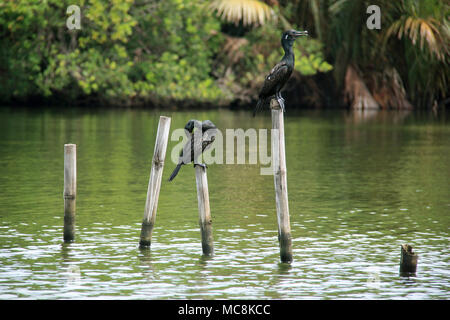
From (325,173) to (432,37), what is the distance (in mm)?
20810

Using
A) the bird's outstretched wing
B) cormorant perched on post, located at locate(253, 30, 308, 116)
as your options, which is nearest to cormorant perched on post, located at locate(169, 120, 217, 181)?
cormorant perched on post, located at locate(253, 30, 308, 116)

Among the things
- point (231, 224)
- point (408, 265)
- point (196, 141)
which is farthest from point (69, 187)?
point (408, 265)

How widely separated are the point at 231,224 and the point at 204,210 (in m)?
3.18

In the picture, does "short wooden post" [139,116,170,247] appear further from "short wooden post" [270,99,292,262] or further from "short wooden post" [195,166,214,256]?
"short wooden post" [270,99,292,262]

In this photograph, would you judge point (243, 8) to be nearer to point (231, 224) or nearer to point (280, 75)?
point (231, 224)

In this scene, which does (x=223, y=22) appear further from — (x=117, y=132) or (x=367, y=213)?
(x=367, y=213)

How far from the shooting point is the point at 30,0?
130 ft

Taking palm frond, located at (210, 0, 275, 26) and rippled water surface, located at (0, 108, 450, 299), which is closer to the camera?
rippled water surface, located at (0, 108, 450, 299)

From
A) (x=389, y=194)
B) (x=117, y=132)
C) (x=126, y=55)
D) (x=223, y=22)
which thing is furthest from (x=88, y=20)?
(x=389, y=194)

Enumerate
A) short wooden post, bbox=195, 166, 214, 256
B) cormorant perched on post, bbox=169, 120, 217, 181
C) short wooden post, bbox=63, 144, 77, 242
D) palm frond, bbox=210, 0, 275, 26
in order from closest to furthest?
short wooden post, bbox=195, 166, 214, 256 < cormorant perched on post, bbox=169, 120, 217, 181 < short wooden post, bbox=63, 144, 77, 242 < palm frond, bbox=210, 0, 275, 26

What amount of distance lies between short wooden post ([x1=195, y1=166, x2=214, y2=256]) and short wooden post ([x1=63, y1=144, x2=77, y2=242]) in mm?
1604

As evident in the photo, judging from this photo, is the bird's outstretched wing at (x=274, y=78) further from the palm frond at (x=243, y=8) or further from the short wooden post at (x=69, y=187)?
the palm frond at (x=243, y=8)

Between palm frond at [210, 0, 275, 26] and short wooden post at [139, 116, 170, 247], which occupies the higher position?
palm frond at [210, 0, 275, 26]

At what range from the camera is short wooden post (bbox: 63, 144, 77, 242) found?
12836 mm
